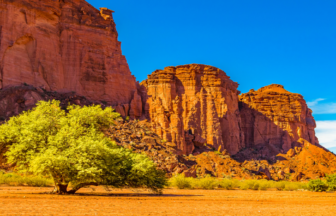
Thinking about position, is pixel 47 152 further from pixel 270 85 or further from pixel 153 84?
pixel 270 85

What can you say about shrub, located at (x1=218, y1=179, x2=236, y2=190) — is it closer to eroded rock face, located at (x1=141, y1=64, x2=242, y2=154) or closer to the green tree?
eroded rock face, located at (x1=141, y1=64, x2=242, y2=154)

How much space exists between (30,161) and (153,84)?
47719mm

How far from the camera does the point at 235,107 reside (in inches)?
3098

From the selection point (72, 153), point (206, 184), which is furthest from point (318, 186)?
point (72, 153)

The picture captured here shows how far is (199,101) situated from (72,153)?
49.9 metres

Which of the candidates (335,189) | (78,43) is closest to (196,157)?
(335,189)

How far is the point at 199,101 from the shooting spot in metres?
70.5

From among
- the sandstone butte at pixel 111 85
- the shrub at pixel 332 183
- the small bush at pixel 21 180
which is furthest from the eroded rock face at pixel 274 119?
the small bush at pixel 21 180

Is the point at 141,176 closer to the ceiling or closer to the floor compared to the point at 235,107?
closer to the floor

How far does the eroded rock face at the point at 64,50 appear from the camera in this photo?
48.3m

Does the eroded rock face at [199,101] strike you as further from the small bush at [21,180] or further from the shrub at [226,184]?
the small bush at [21,180]

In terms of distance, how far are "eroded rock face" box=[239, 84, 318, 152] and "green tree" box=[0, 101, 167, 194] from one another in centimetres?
5991

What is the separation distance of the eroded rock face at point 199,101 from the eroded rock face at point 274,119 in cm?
895

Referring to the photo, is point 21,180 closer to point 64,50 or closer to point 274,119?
point 64,50
